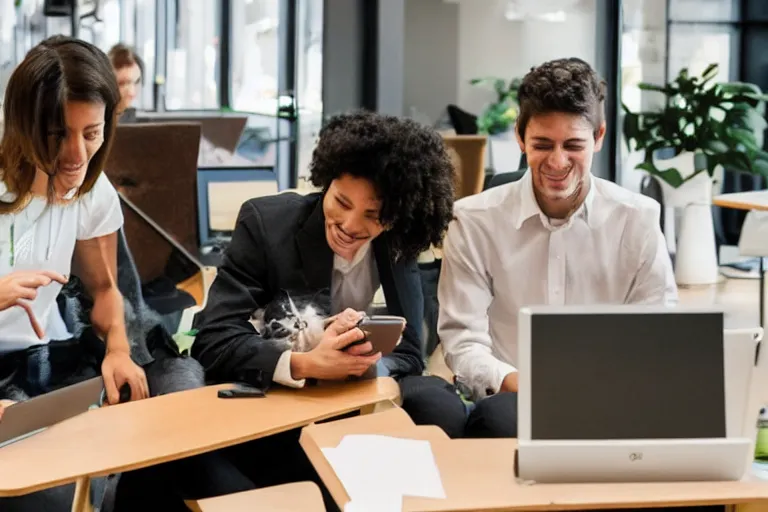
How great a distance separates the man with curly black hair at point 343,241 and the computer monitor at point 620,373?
2.88 feet

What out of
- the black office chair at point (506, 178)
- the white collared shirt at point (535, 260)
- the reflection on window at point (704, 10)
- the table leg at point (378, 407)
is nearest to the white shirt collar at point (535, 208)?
the white collared shirt at point (535, 260)

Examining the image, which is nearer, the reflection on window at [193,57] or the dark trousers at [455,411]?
the dark trousers at [455,411]

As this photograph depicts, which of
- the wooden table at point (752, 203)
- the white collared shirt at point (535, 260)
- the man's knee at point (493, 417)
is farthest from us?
the wooden table at point (752, 203)

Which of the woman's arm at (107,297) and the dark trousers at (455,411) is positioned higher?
the woman's arm at (107,297)

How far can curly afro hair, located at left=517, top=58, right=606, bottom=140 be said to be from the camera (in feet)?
8.60

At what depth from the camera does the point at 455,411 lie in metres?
2.47

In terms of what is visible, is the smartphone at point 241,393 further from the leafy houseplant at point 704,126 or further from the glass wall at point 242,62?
the leafy houseplant at point 704,126

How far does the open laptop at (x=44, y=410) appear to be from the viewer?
6.79 ft

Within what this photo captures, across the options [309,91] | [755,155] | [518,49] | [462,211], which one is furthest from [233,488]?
[755,155]

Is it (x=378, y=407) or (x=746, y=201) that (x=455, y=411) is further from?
(x=746, y=201)

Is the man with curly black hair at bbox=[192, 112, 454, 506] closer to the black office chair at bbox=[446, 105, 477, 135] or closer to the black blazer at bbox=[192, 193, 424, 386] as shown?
the black blazer at bbox=[192, 193, 424, 386]

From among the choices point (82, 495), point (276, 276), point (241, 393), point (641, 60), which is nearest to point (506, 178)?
point (276, 276)

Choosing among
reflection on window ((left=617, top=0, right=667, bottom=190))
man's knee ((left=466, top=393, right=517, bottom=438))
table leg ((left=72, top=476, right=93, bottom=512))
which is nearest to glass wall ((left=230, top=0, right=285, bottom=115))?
reflection on window ((left=617, top=0, right=667, bottom=190))

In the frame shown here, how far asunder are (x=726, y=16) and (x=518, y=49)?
1552mm
